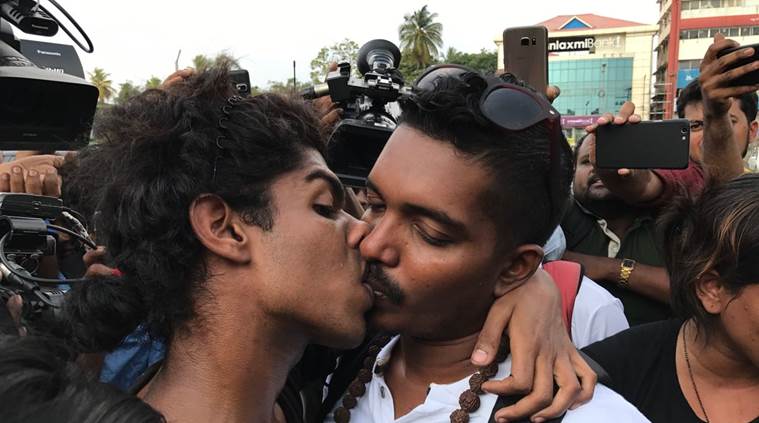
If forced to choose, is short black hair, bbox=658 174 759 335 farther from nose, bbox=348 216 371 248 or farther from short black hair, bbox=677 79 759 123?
short black hair, bbox=677 79 759 123

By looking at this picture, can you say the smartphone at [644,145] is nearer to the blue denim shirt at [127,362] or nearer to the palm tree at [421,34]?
the blue denim shirt at [127,362]

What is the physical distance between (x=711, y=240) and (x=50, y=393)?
1.85 meters

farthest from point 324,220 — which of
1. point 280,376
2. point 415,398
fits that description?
point 415,398

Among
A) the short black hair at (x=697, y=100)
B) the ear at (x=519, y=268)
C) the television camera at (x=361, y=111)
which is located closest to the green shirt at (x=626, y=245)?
the short black hair at (x=697, y=100)

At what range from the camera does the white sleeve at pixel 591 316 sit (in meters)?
2.12

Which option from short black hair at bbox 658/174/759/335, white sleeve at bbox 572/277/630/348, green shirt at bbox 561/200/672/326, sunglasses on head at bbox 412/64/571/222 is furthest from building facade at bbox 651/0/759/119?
sunglasses on head at bbox 412/64/571/222

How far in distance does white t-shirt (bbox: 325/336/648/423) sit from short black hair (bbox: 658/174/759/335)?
712mm

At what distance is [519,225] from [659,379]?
89 centimetres

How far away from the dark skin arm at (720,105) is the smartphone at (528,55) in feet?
2.34

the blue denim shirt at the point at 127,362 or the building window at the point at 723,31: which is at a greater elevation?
the blue denim shirt at the point at 127,362

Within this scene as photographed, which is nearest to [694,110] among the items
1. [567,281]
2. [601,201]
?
[601,201]

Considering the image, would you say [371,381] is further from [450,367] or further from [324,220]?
[324,220]

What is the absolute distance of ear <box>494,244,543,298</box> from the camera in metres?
1.54

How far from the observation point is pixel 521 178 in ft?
4.80
